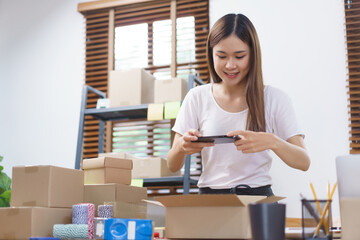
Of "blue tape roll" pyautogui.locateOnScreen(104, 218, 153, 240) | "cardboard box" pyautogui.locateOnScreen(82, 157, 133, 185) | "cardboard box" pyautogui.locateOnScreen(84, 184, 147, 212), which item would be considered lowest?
"blue tape roll" pyautogui.locateOnScreen(104, 218, 153, 240)

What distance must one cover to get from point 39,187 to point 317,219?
112 centimetres

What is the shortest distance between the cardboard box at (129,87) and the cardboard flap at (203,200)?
2.50 meters

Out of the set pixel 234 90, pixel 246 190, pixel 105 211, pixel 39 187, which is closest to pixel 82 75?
pixel 39 187

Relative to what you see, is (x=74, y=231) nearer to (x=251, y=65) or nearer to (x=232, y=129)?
(x=232, y=129)

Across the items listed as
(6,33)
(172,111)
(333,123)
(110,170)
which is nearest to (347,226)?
(110,170)

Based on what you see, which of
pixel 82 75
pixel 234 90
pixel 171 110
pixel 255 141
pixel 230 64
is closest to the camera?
pixel 255 141

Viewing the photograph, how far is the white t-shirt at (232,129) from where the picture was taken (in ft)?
5.46

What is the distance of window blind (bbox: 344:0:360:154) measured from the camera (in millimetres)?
3420

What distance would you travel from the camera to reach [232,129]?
171 centimetres

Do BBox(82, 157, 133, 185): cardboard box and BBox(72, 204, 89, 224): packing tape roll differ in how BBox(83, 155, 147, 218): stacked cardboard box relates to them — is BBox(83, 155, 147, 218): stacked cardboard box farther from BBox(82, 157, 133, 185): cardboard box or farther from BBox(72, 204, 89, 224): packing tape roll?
BBox(72, 204, 89, 224): packing tape roll

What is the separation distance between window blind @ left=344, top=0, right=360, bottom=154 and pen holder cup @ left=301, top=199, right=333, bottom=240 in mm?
2573

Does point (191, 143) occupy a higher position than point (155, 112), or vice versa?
point (155, 112)

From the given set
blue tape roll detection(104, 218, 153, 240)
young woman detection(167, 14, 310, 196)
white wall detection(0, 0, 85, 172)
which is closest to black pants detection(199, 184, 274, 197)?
young woman detection(167, 14, 310, 196)

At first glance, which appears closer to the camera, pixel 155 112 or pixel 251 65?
pixel 251 65
